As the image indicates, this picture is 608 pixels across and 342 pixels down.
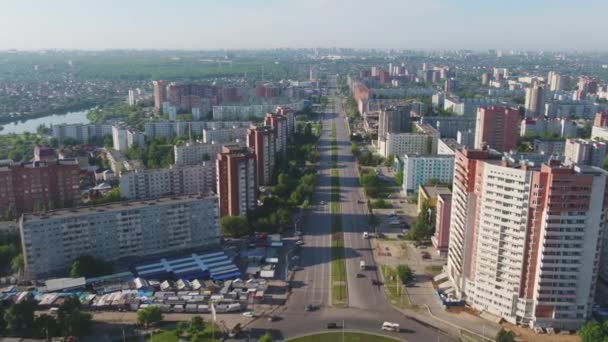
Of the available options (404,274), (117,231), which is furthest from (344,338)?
(117,231)

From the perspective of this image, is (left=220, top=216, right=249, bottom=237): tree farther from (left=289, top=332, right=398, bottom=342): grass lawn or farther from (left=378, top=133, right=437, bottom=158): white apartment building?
(left=378, top=133, right=437, bottom=158): white apartment building

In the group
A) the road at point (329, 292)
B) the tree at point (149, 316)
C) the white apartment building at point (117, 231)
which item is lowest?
the road at point (329, 292)

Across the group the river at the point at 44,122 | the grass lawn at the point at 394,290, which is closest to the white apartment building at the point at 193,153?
the grass lawn at the point at 394,290

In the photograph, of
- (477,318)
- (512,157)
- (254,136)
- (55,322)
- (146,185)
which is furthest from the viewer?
(254,136)

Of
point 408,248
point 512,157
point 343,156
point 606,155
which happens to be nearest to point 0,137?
point 343,156

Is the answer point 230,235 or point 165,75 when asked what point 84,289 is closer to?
point 230,235

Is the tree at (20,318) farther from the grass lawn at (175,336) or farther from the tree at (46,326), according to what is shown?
the grass lawn at (175,336)

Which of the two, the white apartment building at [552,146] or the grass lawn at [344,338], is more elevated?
the white apartment building at [552,146]
